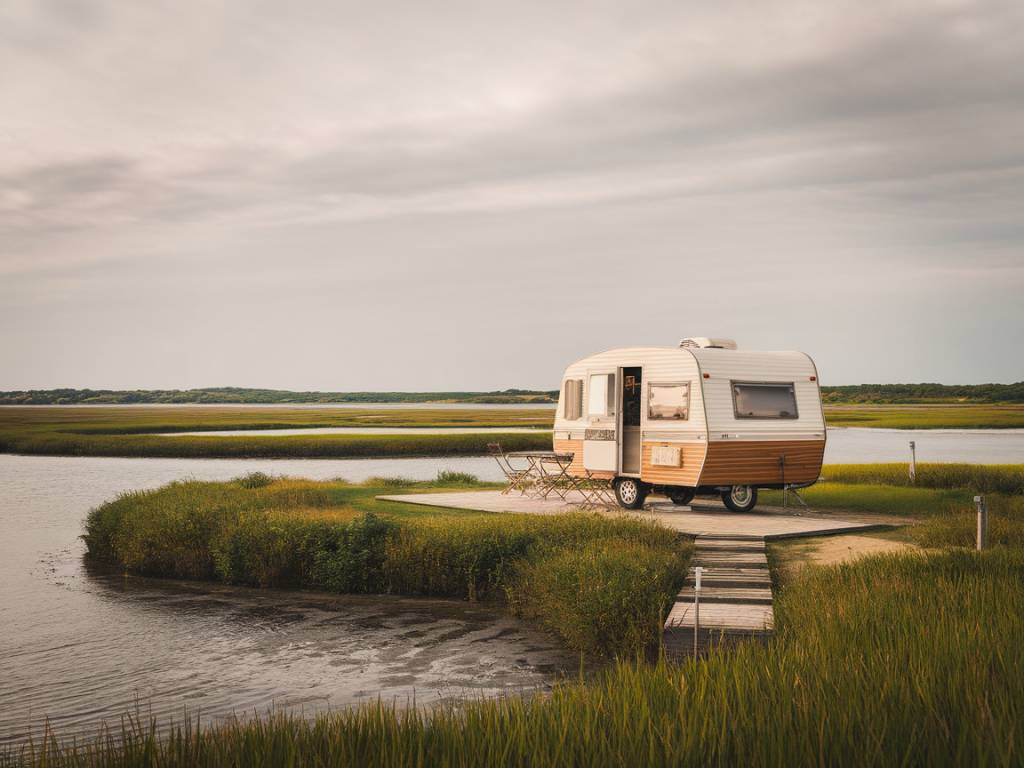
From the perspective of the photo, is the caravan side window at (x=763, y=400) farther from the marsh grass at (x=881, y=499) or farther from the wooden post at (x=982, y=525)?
the wooden post at (x=982, y=525)

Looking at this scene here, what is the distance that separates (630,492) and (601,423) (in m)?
1.45

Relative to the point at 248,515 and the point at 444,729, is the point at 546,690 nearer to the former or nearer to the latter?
the point at 444,729

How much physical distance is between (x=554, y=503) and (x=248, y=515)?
625 cm

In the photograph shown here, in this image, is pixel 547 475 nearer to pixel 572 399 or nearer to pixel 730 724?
pixel 572 399

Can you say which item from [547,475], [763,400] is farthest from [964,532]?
[547,475]

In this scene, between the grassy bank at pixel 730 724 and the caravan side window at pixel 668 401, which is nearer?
the grassy bank at pixel 730 724

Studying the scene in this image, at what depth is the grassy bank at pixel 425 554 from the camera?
37.6 ft

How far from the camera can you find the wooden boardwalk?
10.1 meters

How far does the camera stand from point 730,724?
5.09 m

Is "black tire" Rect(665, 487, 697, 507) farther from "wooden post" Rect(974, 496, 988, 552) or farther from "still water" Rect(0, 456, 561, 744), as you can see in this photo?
"wooden post" Rect(974, 496, 988, 552)

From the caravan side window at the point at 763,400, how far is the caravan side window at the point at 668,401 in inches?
35.1

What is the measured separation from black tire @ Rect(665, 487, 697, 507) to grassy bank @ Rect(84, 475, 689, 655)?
3645 millimetres

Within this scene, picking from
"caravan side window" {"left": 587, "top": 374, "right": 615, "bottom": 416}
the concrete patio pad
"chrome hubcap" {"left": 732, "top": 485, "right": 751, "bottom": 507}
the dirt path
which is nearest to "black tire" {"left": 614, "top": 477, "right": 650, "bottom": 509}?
the concrete patio pad

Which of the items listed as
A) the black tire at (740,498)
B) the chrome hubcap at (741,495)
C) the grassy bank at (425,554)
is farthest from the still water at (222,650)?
the chrome hubcap at (741,495)
